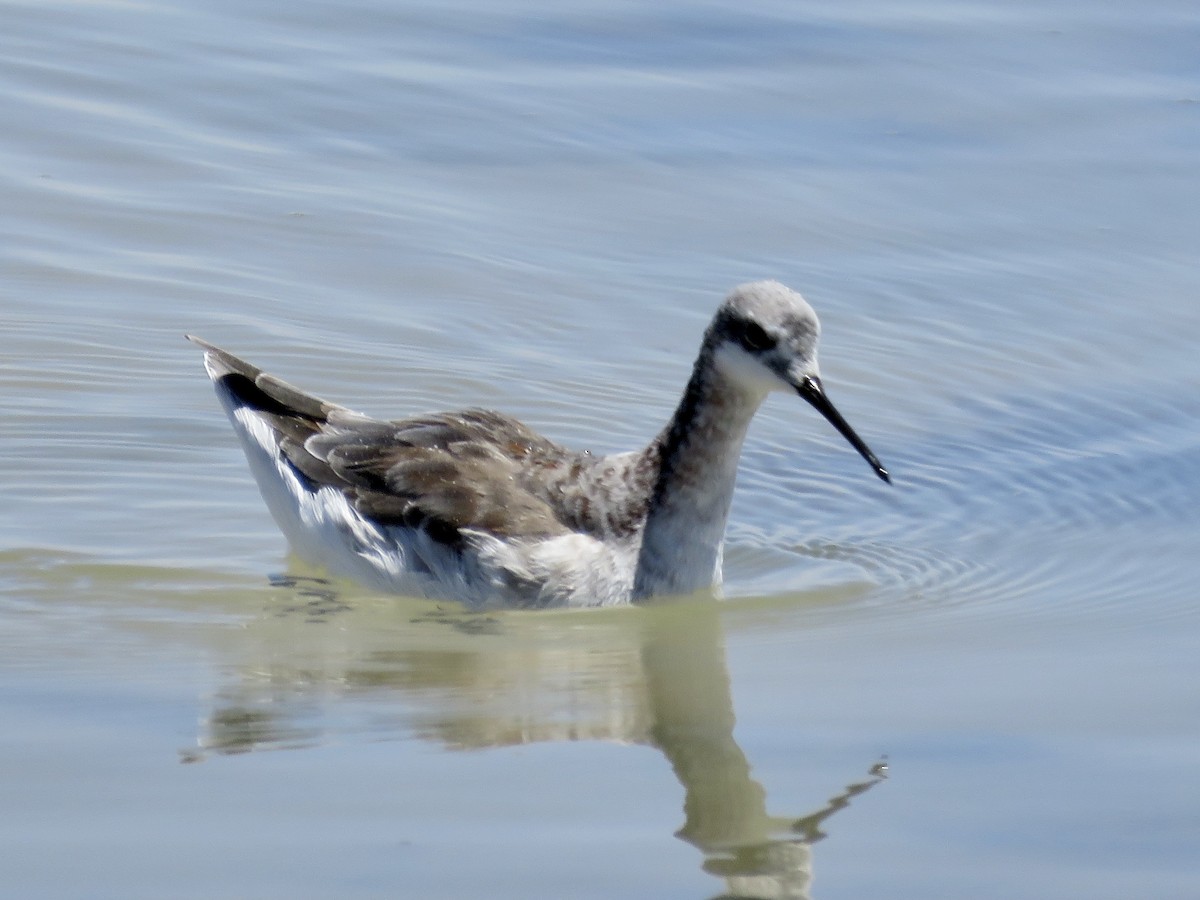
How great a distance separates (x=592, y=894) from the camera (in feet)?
17.5

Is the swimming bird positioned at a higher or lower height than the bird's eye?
lower

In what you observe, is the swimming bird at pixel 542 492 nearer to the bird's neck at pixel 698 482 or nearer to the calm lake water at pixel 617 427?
the bird's neck at pixel 698 482

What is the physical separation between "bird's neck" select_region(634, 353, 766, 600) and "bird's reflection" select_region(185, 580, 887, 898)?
20 centimetres

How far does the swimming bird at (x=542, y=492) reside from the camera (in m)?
8.50

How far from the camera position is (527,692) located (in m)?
7.18

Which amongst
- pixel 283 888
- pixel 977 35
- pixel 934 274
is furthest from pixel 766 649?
pixel 977 35

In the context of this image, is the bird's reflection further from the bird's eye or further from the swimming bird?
the bird's eye

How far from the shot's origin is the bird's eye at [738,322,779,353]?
838cm

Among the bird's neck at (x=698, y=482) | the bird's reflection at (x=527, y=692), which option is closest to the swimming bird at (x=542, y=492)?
the bird's neck at (x=698, y=482)

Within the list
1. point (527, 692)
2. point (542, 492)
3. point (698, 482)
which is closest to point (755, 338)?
point (698, 482)

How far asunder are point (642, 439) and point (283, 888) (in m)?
5.32

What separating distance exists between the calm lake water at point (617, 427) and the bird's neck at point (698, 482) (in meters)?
0.25

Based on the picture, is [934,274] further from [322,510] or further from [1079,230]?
[322,510]

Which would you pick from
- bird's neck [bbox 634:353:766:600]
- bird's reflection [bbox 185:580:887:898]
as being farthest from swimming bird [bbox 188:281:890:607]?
bird's reflection [bbox 185:580:887:898]
